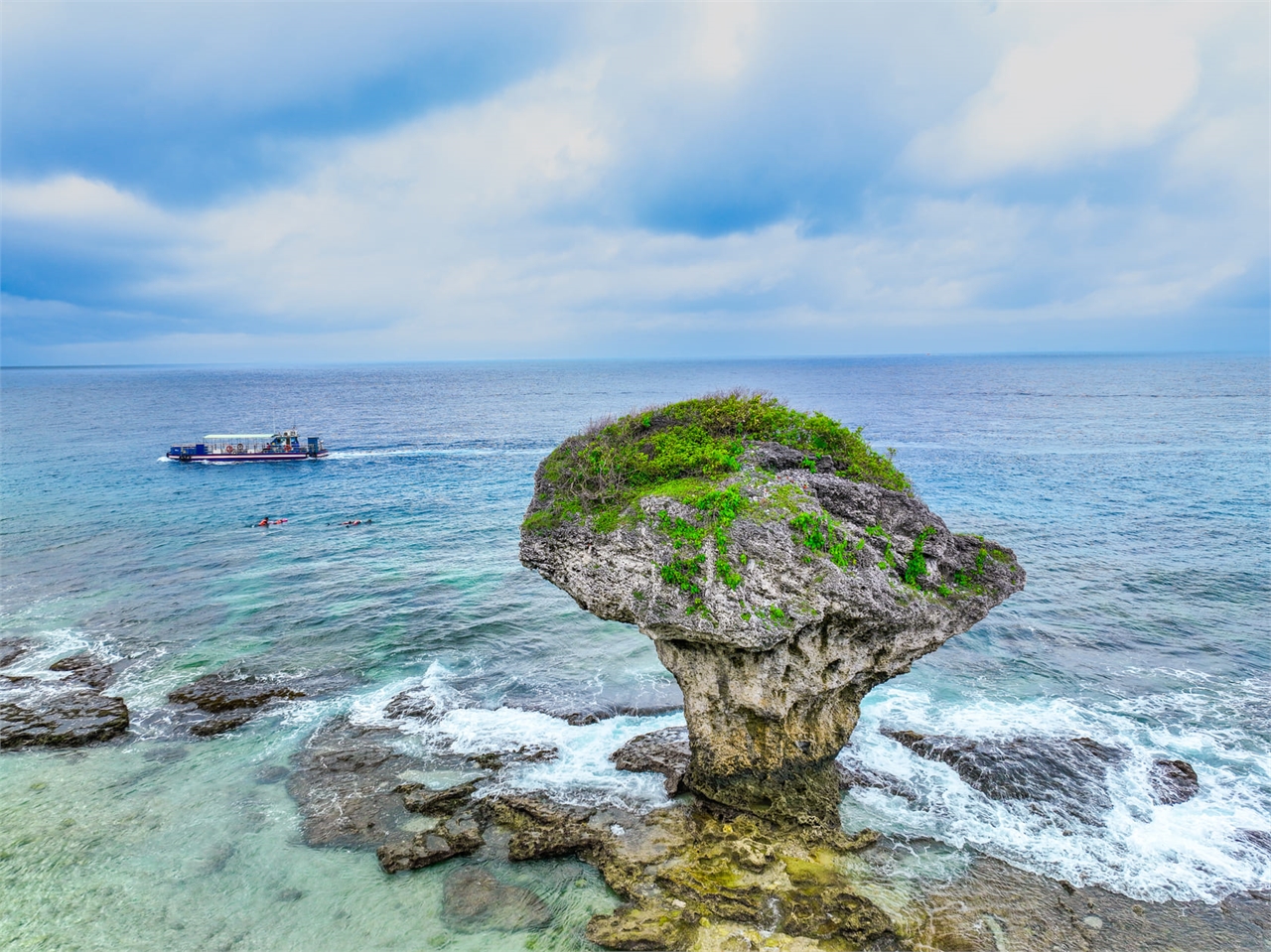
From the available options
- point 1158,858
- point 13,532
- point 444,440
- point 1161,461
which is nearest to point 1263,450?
point 1161,461

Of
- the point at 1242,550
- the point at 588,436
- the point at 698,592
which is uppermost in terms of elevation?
the point at 588,436

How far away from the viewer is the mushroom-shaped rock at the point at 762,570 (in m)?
15.3

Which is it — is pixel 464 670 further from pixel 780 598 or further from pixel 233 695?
pixel 780 598

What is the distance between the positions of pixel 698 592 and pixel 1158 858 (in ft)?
48.9

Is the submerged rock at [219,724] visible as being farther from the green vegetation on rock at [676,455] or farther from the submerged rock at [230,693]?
the green vegetation on rock at [676,455]

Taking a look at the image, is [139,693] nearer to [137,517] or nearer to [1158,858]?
[137,517]

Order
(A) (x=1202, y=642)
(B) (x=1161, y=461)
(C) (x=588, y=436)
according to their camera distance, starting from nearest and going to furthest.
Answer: (C) (x=588, y=436)
(A) (x=1202, y=642)
(B) (x=1161, y=461)

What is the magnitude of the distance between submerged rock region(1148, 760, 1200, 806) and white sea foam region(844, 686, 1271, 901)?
25cm

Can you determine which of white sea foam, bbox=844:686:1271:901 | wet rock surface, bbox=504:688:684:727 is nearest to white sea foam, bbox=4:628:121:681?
wet rock surface, bbox=504:688:684:727

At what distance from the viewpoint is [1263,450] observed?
68438 millimetres

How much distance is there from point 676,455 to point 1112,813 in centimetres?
1665

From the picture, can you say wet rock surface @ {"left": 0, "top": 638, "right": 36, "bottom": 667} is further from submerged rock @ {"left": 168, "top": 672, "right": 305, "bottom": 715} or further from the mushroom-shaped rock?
the mushroom-shaped rock

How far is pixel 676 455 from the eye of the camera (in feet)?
60.2

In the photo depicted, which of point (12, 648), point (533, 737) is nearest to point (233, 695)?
point (12, 648)
